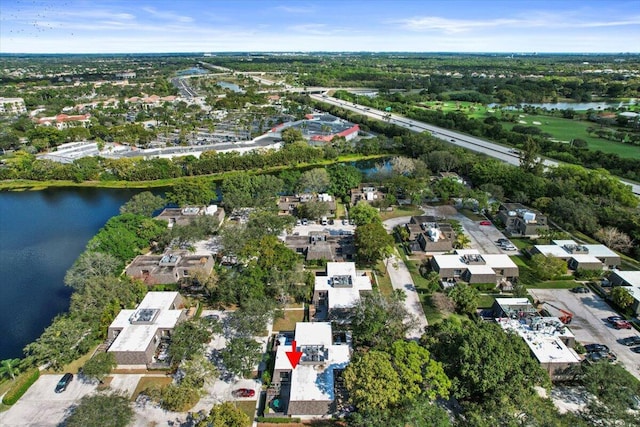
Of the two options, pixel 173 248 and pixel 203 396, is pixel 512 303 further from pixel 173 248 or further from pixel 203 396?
pixel 173 248

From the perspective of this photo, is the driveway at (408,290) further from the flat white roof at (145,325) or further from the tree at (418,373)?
the flat white roof at (145,325)

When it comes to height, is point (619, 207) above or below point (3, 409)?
above

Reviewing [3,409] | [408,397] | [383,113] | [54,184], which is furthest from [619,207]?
[54,184]

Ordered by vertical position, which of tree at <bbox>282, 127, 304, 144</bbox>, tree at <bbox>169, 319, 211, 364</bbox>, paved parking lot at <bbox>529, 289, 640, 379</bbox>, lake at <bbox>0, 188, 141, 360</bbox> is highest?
tree at <bbox>282, 127, 304, 144</bbox>

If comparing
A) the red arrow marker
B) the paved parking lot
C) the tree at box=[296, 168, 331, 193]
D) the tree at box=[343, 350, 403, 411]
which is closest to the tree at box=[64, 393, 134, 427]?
the red arrow marker

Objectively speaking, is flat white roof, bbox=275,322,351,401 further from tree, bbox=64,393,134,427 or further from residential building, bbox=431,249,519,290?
residential building, bbox=431,249,519,290

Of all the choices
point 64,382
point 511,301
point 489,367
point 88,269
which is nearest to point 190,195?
point 88,269
